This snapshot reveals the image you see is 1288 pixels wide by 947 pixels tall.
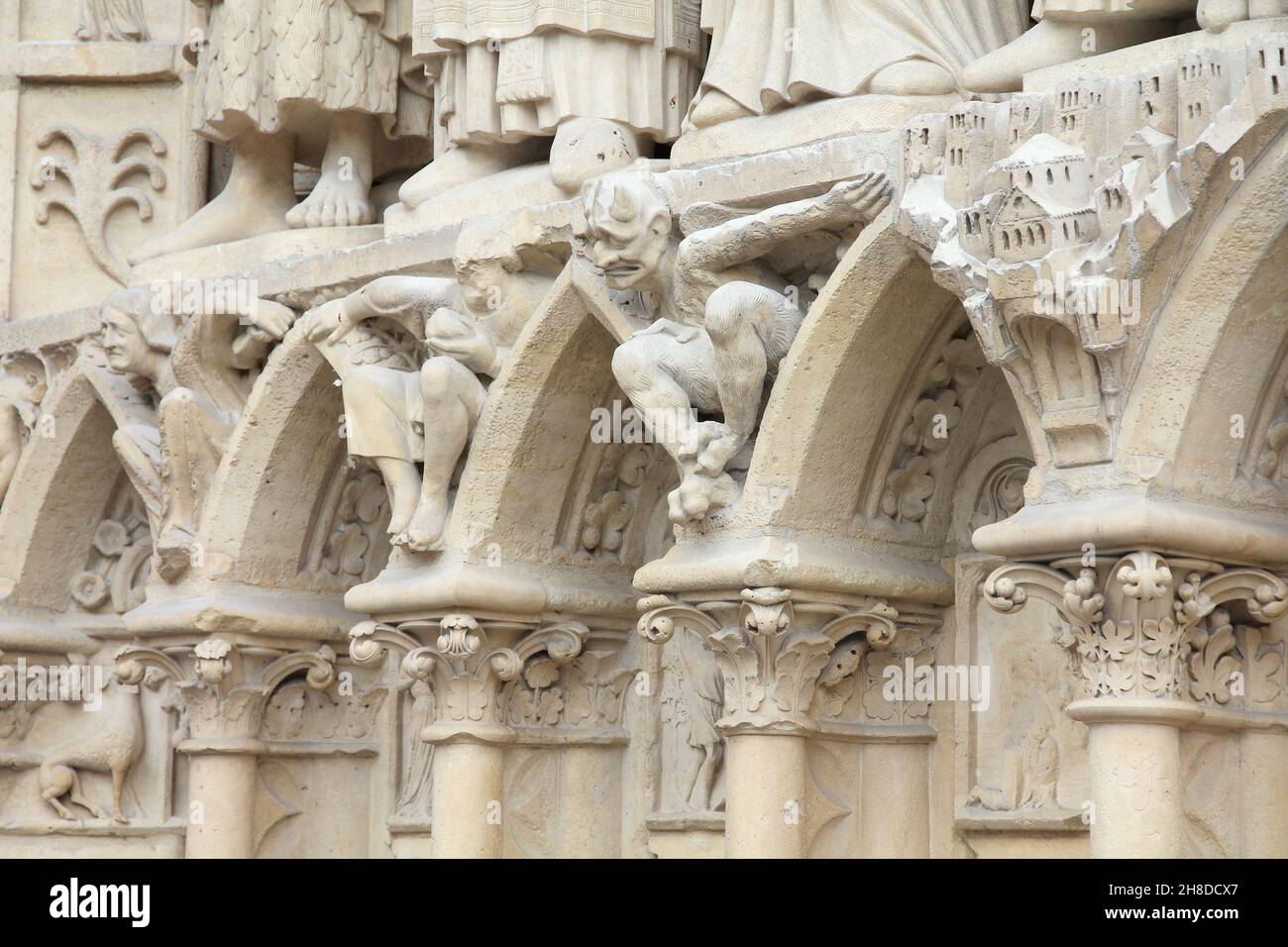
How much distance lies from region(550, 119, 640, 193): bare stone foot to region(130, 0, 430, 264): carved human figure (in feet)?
3.72

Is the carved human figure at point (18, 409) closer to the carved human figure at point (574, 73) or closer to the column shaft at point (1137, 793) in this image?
the carved human figure at point (574, 73)

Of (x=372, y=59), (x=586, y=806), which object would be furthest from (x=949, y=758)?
(x=372, y=59)

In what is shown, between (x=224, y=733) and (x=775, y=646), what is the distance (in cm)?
226

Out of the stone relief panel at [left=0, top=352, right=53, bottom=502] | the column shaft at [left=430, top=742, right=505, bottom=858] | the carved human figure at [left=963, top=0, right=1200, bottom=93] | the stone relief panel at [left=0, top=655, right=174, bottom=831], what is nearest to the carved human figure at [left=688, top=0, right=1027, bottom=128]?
the carved human figure at [left=963, top=0, right=1200, bottom=93]

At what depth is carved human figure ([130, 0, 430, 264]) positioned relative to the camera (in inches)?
292

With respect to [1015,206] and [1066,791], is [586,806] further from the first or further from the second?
[1015,206]

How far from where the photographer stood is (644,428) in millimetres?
6660

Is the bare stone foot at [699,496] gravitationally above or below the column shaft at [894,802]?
above

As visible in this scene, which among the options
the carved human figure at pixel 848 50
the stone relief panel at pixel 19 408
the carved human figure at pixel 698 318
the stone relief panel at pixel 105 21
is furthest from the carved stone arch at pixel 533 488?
the stone relief panel at pixel 105 21

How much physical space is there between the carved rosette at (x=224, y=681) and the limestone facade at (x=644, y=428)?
0.07 ft

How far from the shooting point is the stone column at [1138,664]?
512 centimetres

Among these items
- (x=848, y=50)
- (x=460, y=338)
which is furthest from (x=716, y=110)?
(x=460, y=338)

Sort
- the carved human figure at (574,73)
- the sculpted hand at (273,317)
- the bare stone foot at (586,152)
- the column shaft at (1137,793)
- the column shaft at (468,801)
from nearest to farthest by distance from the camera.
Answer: the column shaft at (1137,793) < the bare stone foot at (586,152) < the carved human figure at (574,73) < the column shaft at (468,801) < the sculpted hand at (273,317)
